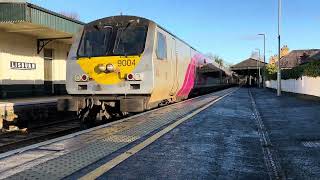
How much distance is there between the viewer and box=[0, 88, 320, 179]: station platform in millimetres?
6391

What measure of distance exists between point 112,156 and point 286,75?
40.0 metres

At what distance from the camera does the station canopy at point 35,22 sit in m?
22.8

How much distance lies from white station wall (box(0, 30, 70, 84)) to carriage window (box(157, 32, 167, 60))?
12733 mm

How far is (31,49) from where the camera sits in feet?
93.7

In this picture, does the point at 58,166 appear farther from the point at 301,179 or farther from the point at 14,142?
the point at 14,142

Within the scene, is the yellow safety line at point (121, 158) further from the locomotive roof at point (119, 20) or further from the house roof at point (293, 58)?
the house roof at point (293, 58)

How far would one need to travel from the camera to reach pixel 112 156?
7.37 m

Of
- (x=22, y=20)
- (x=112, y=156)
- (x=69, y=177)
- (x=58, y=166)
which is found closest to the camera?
(x=69, y=177)

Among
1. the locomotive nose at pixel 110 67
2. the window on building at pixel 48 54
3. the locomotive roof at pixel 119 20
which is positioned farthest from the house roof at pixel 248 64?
the locomotive nose at pixel 110 67

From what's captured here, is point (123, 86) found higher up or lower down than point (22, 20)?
lower down

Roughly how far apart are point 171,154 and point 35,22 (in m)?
17.8

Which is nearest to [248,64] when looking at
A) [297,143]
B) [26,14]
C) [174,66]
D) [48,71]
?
[48,71]

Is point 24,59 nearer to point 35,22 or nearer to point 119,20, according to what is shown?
point 35,22

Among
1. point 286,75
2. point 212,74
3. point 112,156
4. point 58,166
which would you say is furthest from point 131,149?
point 286,75
